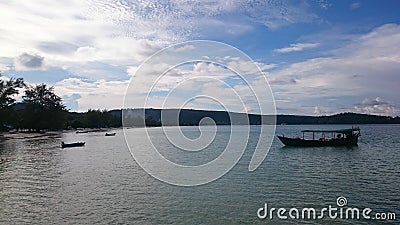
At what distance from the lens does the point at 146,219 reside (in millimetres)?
21359

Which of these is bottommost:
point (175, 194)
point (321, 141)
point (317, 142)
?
point (175, 194)

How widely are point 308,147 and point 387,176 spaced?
1523 inches

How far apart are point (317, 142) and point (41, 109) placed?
9639cm

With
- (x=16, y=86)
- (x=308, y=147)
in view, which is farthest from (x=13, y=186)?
(x=16, y=86)

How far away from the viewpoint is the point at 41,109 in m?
133

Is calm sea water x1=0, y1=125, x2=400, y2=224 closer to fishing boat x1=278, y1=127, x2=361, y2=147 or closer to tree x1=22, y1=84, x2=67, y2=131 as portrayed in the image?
fishing boat x1=278, y1=127, x2=361, y2=147

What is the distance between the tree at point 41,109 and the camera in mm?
129500

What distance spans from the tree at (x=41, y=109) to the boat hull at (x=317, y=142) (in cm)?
9052

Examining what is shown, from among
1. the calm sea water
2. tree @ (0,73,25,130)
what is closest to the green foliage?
tree @ (0,73,25,130)

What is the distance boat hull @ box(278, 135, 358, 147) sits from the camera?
246ft

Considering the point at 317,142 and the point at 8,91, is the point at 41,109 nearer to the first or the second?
the point at 8,91

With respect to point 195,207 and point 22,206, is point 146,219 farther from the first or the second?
point 22,206

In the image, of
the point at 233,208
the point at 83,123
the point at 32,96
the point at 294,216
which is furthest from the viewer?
the point at 83,123

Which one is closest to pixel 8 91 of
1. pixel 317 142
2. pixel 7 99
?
pixel 7 99
